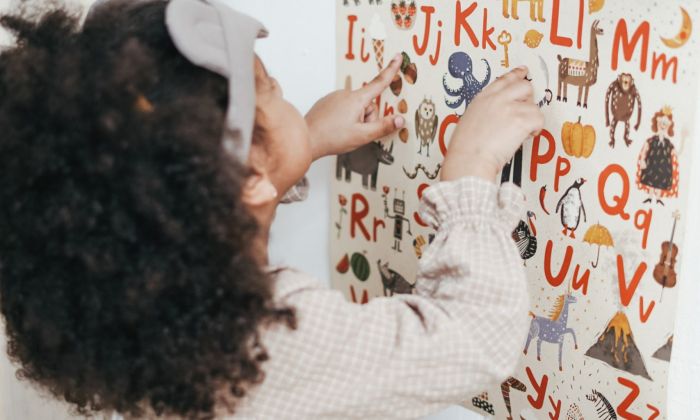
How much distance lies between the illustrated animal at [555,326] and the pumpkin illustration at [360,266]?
0.72ft

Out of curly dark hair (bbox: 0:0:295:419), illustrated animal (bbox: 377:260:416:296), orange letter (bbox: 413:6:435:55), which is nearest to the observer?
curly dark hair (bbox: 0:0:295:419)

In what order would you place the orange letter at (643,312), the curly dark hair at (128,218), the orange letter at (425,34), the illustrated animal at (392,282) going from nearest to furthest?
the curly dark hair at (128,218) < the orange letter at (643,312) < the orange letter at (425,34) < the illustrated animal at (392,282)

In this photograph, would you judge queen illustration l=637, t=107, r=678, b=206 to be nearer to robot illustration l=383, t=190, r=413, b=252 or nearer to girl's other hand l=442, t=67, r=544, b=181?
A: girl's other hand l=442, t=67, r=544, b=181

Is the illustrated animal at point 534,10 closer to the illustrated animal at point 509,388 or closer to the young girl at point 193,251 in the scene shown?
the young girl at point 193,251

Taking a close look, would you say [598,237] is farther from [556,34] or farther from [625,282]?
[556,34]

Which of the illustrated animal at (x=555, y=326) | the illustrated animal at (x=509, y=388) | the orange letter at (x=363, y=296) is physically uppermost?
the illustrated animal at (x=555, y=326)

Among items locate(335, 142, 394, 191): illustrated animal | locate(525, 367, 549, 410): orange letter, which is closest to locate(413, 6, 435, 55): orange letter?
locate(335, 142, 394, 191): illustrated animal

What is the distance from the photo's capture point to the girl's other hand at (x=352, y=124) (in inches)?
32.0

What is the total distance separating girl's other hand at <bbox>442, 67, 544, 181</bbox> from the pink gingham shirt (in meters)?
0.05

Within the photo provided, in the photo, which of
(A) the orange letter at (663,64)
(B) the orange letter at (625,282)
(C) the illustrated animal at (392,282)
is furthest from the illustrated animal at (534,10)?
Answer: (C) the illustrated animal at (392,282)

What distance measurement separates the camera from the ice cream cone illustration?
813 mm

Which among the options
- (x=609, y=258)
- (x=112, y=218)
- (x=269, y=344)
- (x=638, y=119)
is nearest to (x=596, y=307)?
(x=609, y=258)

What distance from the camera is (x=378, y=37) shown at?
82 cm

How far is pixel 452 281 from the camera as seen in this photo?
644 mm
